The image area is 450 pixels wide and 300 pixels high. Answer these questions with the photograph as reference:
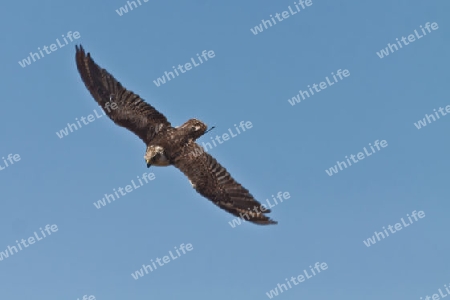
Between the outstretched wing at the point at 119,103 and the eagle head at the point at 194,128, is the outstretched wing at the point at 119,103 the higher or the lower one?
the higher one

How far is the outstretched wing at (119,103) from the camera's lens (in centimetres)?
3919

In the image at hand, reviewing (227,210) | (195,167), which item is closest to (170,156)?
(195,167)

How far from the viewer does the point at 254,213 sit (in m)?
35.1

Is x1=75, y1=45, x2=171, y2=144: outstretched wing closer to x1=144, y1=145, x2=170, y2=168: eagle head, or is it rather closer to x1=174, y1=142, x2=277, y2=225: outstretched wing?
x1=144, y1=145, x2=170, y2=168: eagle head

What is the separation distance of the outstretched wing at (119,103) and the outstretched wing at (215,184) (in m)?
2.02

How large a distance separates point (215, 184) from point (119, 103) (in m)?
5.95

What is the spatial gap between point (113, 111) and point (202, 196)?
5.94 m

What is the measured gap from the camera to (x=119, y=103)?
39.6 m

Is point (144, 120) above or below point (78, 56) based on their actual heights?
below

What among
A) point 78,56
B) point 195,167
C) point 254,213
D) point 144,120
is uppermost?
point 78,56

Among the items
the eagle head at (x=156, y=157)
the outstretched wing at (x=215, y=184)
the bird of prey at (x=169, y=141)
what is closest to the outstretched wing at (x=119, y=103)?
the bird of prey at (x=169, y=141)

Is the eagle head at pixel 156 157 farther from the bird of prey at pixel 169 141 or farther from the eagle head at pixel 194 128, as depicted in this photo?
the eagle head at pixel 194 128

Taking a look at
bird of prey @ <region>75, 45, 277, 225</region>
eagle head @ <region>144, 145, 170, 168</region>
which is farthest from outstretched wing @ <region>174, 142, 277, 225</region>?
eagle head @ <region>144, 145, 170, 168</region>

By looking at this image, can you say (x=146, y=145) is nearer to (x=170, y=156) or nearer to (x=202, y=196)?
(x=170, y=156)
